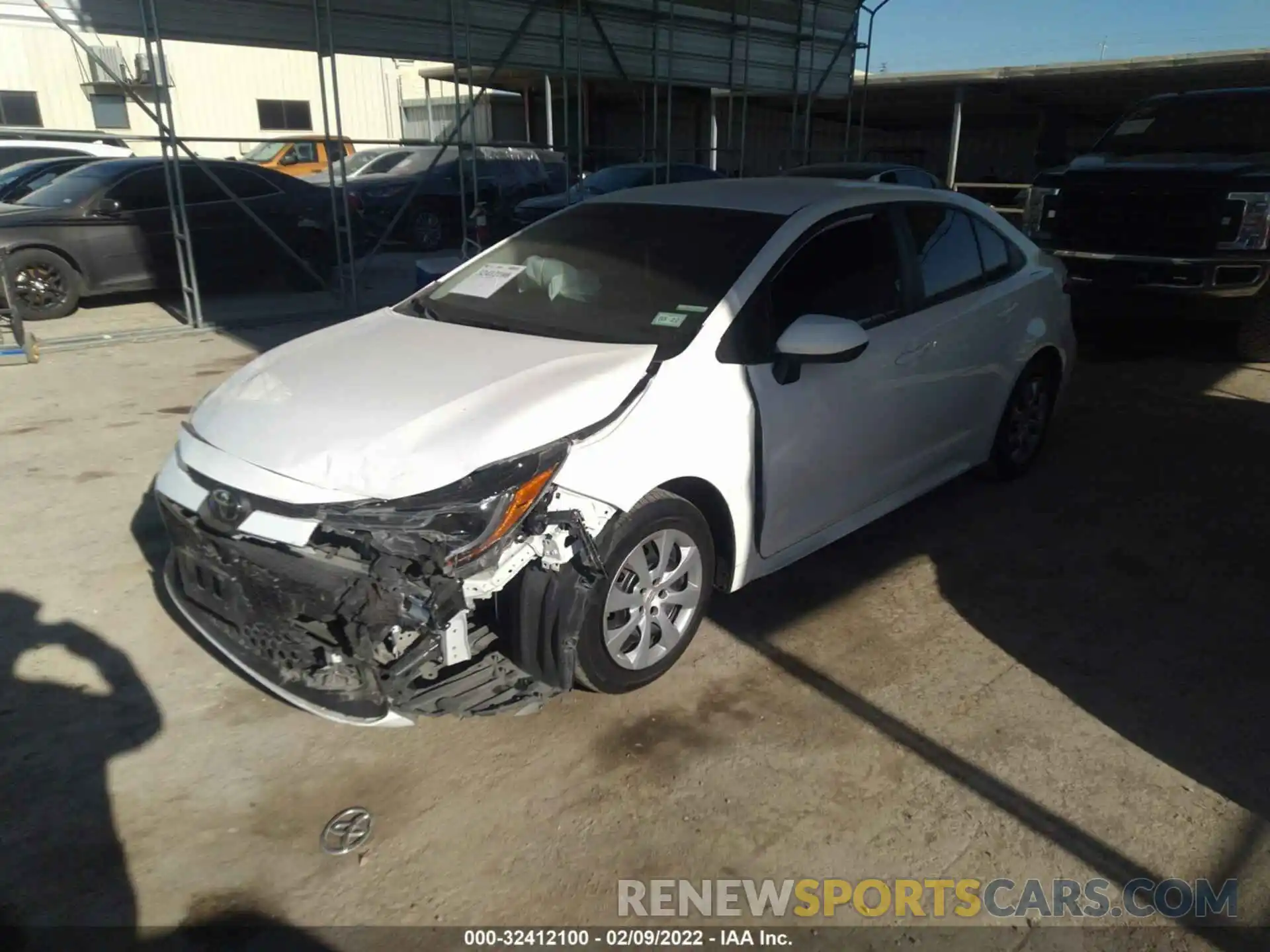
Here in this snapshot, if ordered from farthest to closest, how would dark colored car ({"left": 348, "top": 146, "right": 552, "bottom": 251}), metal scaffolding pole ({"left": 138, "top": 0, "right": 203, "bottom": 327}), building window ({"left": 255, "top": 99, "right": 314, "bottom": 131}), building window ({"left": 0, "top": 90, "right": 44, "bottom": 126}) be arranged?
building window ({"left": 255, "top": 99, "right": 314, "bottom": 131}) → building window ({"left": 0, "top": 90, "right": 44, "bottom": 126}) → dark colored car ({"left": 348, "top": 146, "right": 552, "bottom": 251}) → metal scaffolding pole ({"left": 138, "top": 0, "right": 203, "bottom": 327})

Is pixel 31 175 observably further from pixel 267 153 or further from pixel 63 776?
pixel 63 776

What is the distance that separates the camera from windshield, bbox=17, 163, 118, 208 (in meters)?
9.26

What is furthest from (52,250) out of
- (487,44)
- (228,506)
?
(228,506)

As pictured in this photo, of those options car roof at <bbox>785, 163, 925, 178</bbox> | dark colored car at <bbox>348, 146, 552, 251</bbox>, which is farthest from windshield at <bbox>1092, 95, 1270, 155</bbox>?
dark colored car at <bbox>348, 146, 552, 251</bbox>

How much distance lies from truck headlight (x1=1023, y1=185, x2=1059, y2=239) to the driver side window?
5.40 metres

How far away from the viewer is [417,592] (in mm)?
2541

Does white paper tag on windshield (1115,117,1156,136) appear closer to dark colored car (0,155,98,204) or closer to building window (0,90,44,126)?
dark colored car (0,155,98,204)

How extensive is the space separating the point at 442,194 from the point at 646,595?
13.1m

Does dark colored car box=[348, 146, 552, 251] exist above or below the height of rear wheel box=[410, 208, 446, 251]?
above

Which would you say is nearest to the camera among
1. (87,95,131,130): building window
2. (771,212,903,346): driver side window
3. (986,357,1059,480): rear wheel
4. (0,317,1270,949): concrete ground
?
(0,317,1270,949): concrete ground

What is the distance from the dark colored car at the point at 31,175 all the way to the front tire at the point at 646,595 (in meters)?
10.2

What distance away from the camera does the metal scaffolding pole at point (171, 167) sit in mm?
7922

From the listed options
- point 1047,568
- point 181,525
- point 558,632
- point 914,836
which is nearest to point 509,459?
point 558,632

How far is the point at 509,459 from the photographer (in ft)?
8.86
